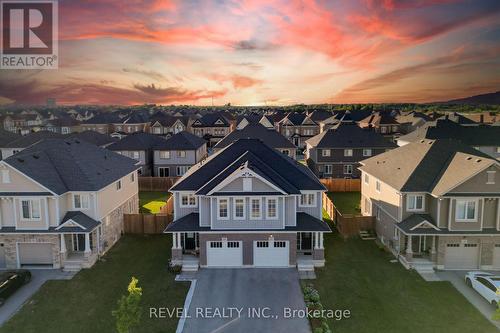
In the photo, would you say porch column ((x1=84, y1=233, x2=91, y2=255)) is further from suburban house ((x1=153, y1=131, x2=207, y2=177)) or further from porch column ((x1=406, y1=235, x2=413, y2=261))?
suburban house ((x1=153, y1=131, x2=207, y2=177))

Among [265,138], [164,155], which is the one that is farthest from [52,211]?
[265,138]

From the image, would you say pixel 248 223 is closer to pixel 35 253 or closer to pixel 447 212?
pixel 447 212

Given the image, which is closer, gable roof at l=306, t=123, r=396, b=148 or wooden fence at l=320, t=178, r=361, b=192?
wooden fence at l=320, t=178, r=361, b=192

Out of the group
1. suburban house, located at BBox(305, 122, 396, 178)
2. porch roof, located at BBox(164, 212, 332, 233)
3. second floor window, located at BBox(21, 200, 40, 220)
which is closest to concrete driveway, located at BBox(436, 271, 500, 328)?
porch roof, located at BBox(164, 212, 332, 233)

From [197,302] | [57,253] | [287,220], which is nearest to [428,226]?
[287,220]

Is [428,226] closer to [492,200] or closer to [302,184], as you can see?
[492,200]

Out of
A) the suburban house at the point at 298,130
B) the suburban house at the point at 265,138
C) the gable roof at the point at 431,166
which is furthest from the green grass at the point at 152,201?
the suburban house at the point at 298,130
